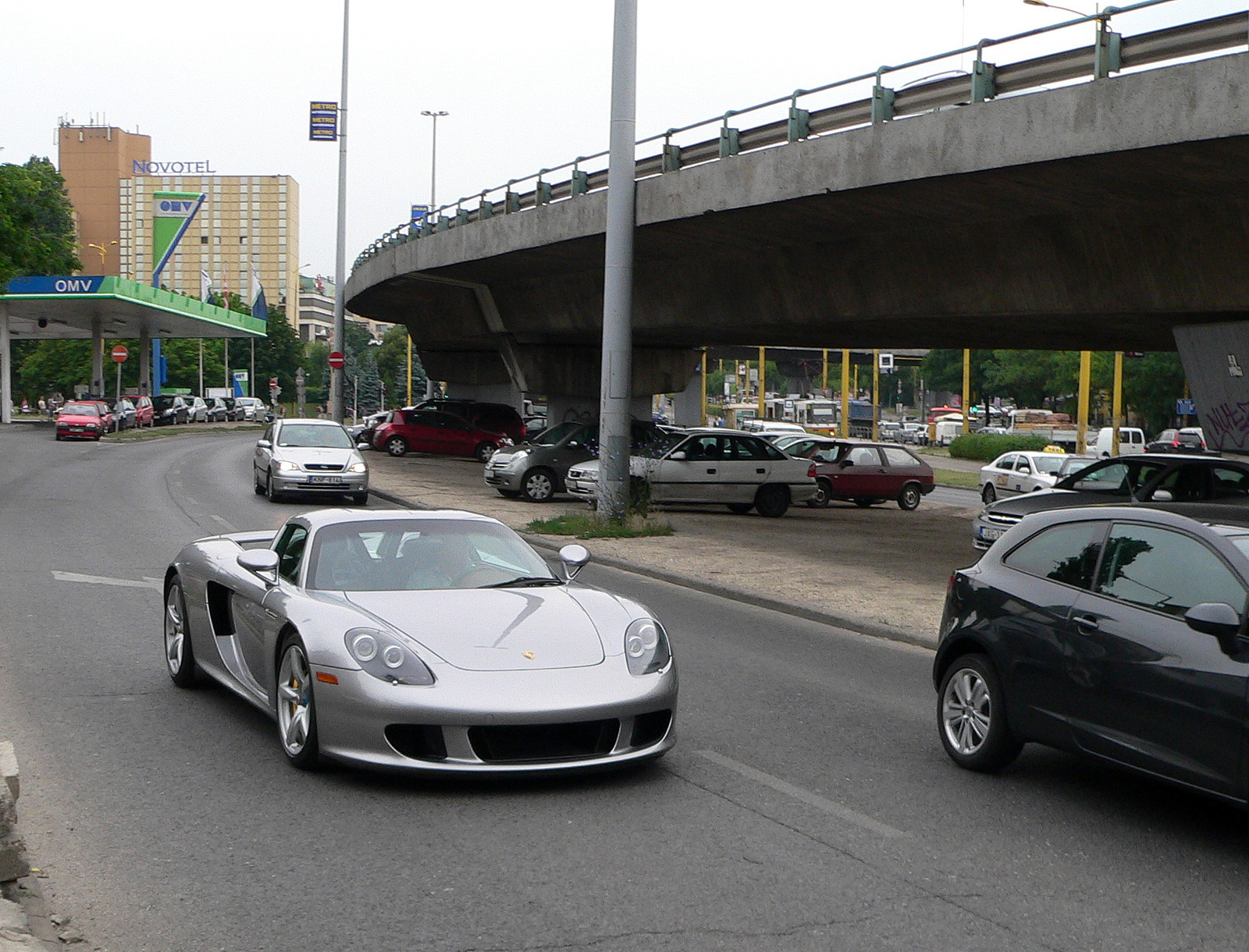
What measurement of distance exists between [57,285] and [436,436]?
28.2 m

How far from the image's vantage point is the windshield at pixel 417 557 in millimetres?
7027

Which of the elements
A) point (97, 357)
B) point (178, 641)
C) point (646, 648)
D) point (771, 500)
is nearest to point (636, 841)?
point (646, 648)

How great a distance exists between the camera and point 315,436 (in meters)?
26.5

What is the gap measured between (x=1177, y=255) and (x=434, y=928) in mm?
14310

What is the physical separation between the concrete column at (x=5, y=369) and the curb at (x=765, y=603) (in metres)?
→ 53.5

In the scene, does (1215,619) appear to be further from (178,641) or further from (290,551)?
(178,641)

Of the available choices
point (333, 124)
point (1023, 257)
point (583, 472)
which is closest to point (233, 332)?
point (333, 124)

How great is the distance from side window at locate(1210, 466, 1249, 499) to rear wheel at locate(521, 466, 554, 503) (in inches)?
557

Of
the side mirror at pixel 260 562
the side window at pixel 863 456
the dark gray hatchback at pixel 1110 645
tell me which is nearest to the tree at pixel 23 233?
the side window at pixel 863 456

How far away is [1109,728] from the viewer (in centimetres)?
589

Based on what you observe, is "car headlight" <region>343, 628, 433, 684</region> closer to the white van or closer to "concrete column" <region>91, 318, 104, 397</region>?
the white van

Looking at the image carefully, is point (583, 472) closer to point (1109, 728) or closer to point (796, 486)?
point (796, 486)

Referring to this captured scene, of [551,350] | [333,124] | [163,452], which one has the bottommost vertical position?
[163,452]

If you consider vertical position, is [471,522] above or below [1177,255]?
below
